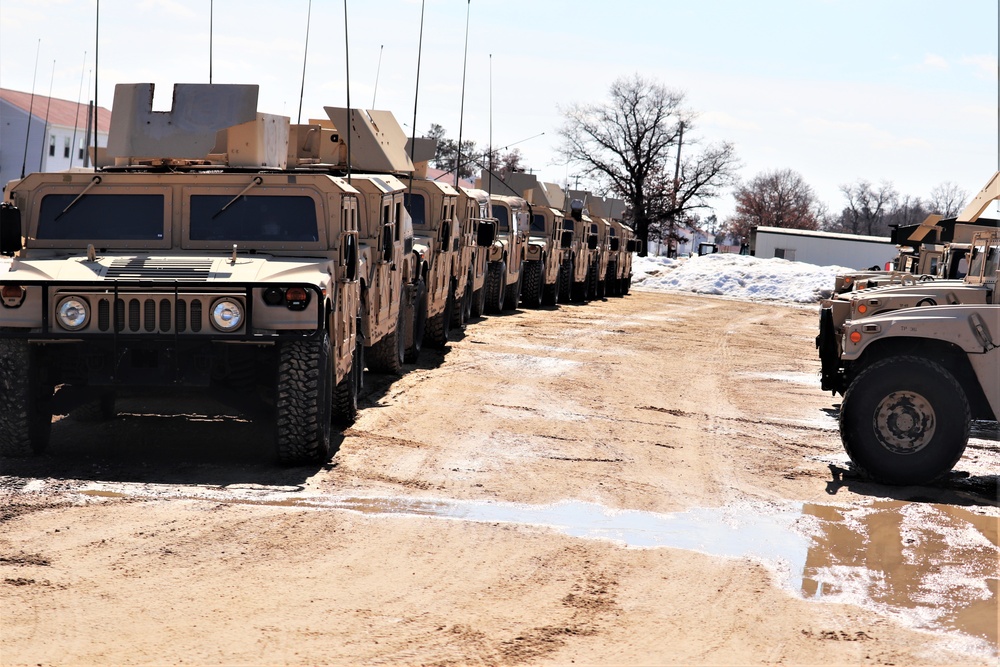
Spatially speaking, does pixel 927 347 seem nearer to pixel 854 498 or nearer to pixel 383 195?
pixel 854 498

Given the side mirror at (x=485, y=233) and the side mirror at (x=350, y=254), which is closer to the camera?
the side mirror at (x=350, y=254)

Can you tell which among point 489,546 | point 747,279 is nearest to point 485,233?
point 489,546

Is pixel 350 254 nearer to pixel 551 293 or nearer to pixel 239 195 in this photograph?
pixel 239 195

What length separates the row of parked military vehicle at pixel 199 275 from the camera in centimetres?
702

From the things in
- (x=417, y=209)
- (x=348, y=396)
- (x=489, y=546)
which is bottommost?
(x=489, y=546)

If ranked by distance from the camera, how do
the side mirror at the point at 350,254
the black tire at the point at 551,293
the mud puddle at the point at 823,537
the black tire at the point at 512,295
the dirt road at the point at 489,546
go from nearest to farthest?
1. the dirt road at the point at 489,546
2. the mud puddle at the point at 823,537
3. the side mirror at the point at 350,254
4. the black tire at the point at 512,295
5. the black tire at the point at 551,293

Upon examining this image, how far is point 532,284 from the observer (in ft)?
75.9

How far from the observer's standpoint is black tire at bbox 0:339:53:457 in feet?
23.2

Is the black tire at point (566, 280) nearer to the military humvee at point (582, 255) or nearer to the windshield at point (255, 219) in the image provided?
the military humvee at point (582, 255)

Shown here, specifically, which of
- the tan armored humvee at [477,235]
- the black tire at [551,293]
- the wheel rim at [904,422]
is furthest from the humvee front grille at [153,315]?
the black tire at [551,293]

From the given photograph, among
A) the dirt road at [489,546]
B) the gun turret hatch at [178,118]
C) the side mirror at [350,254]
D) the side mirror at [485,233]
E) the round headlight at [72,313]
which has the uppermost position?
the gun turret hatch at [178,118]

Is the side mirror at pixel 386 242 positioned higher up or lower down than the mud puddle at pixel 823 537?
higher up

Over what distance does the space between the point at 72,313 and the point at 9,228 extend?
120 centimetres

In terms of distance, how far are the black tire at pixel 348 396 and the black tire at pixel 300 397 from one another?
4.12 feet
